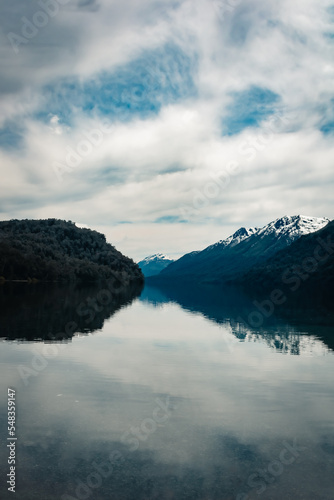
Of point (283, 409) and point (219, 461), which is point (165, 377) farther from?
point (219, 461)

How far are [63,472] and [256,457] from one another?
7.14 metres

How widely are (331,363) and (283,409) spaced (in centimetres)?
A: 1524

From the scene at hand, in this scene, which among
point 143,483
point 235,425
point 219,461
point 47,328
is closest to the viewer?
point 143,483

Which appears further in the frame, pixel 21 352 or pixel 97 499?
pixel 21 352

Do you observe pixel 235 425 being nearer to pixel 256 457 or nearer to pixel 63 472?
pixel 256 457

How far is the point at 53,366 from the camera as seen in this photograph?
30.0 metres

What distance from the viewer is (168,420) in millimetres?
19047

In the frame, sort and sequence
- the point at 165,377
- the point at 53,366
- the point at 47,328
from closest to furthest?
1. the point at 165,377
2. the point at 53,366
3. the point at 47,328

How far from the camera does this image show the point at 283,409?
2142cm

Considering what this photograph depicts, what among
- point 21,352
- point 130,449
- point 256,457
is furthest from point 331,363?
point 21,352

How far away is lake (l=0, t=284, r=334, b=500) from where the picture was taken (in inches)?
504

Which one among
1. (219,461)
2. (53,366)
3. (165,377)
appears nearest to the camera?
(219,461)

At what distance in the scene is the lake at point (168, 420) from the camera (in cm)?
1280

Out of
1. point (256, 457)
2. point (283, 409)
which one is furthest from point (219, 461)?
point (283, 409)
